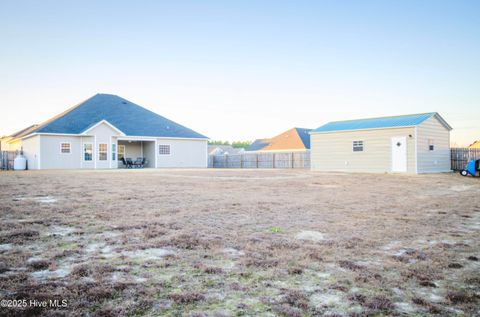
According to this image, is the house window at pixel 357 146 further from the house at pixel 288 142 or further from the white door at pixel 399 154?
the house at pixel 288 142

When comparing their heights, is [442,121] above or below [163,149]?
above

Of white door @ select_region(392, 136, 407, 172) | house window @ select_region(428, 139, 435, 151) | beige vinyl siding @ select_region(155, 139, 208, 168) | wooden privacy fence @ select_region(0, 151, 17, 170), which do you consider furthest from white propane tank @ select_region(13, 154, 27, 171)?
house window @ select_region(428, 139, 435, 151)

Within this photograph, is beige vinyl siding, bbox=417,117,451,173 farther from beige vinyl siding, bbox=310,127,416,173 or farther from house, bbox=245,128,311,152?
house, bbox=245,128,311,152

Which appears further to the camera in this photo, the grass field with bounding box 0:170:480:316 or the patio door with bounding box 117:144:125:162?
the patio door with bounding box 117:144:125:162

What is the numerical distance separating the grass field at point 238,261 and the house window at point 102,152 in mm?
22229

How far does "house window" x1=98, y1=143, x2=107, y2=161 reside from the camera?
27.4 metres

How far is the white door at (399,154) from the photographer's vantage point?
2081cm

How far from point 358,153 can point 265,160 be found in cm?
1265

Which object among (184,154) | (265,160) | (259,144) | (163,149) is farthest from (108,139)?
(259,144)

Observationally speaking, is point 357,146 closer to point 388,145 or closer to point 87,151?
point 388,145

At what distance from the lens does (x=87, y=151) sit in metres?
27.2

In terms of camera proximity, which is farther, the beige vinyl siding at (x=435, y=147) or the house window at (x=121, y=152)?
the house window at (x=121, y=152)

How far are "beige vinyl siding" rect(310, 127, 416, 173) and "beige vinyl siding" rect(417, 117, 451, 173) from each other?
27.9 inches

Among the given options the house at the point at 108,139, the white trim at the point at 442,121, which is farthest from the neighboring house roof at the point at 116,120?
the white trim at the point at 442,121
